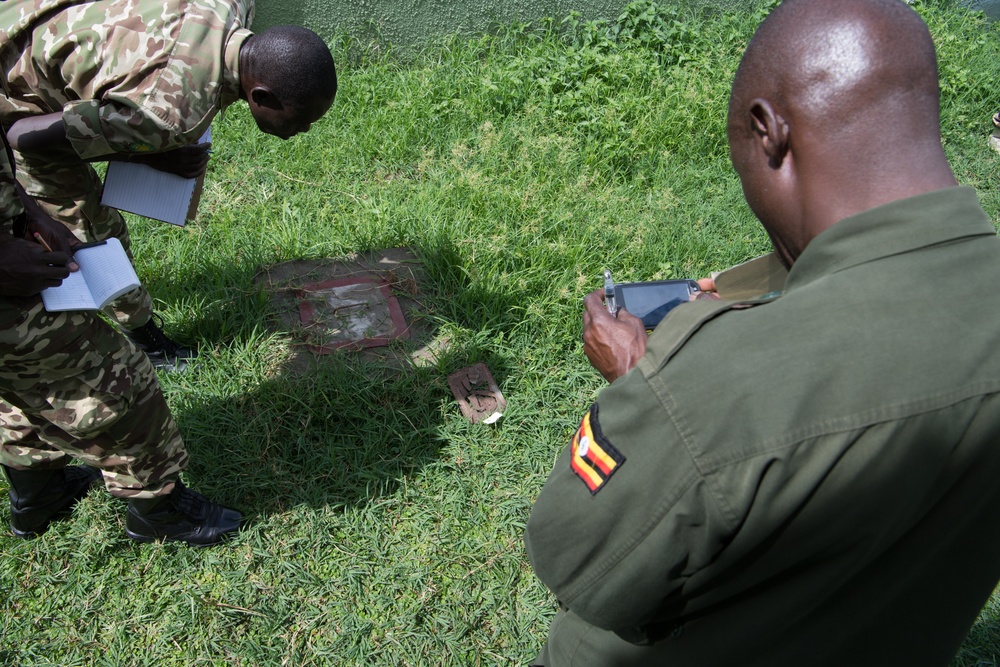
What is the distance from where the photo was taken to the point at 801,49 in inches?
47.8

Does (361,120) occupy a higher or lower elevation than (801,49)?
lower

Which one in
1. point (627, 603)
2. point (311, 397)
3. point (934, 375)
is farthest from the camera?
point (311, 397)

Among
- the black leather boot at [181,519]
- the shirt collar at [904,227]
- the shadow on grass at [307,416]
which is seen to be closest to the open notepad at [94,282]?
the black leather boot at [181,519]

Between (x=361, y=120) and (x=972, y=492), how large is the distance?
3919mm

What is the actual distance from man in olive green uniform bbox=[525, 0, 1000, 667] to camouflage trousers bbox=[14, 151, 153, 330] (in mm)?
2362

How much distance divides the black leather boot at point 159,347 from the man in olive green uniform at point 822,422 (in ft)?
8.20

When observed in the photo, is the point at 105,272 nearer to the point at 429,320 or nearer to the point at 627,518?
the point at 429,320

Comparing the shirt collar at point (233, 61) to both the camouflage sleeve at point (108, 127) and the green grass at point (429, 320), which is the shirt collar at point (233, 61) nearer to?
the camouflage sleeve at point (108, 127)

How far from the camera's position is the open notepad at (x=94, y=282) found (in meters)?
2.12

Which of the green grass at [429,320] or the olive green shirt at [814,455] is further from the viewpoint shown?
the green grass at [429,320]

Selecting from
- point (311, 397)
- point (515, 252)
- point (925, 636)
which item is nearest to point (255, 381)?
point (311, 397)

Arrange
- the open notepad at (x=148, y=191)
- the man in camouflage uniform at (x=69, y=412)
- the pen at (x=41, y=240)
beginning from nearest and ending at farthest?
the man in camouflage uniform at (x=69, y=412)
the pen at (x=41, y=240)
the open notepad at (x=148, y=191)

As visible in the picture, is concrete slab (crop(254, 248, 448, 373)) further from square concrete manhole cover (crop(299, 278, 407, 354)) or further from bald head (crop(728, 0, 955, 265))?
bald head (crop(728, 0, 955, 265))

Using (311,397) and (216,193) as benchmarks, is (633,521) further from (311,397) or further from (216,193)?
(216,193)
